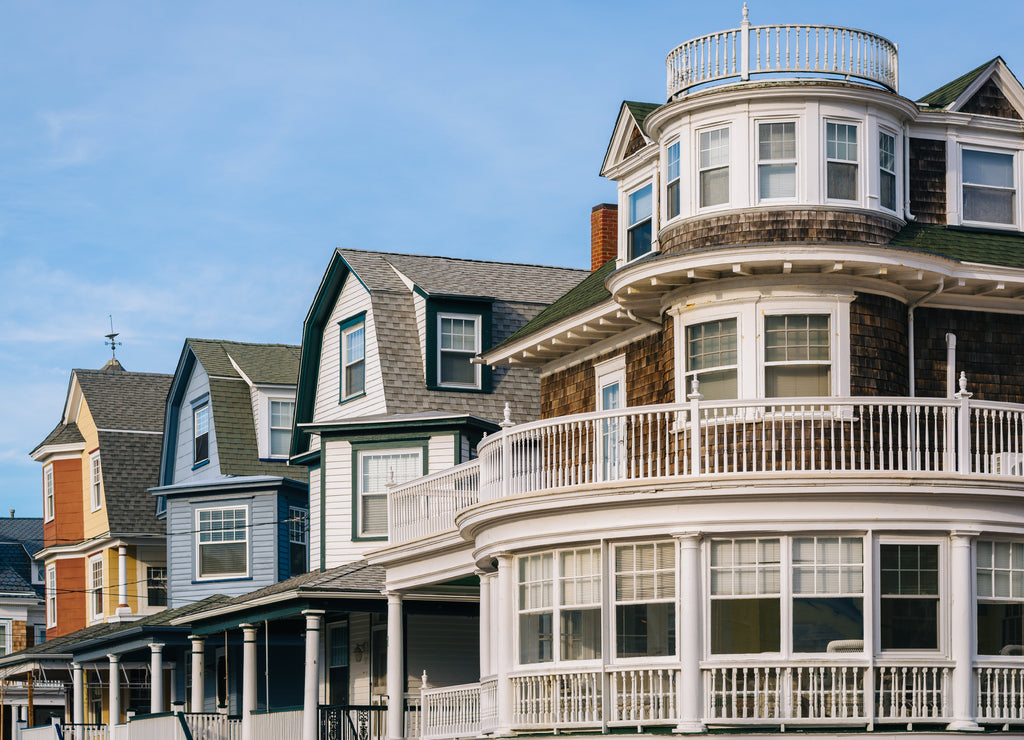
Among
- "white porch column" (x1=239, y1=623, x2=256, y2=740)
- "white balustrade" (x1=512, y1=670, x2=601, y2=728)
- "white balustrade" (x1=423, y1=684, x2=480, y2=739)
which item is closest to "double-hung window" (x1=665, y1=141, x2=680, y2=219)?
"white balustrade" (x1=512, y1=670, x2=601, y2=728)

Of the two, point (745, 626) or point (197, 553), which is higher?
point (197, 553)

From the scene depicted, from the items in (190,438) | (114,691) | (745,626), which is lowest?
(114,691)

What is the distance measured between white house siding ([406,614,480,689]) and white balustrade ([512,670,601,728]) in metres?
9.43

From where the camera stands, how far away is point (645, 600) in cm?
2423

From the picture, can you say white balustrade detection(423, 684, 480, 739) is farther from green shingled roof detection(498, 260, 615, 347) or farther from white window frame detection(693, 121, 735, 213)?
white window frame detection(693, 121, 735, 213)

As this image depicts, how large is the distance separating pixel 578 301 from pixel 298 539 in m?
14.2

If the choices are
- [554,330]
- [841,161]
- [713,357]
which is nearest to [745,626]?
[713,357]

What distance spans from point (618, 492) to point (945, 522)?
4474 millimetres

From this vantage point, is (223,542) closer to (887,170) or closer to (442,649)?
(442,649)

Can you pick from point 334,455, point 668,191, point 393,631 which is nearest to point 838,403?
point 668,191

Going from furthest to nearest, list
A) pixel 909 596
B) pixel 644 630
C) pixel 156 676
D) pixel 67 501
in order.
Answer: pixel 67 501 < pixel 156 676 < pixel 644 630 < pixel 909 596

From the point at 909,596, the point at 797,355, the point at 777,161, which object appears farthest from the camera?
the point at 777,161

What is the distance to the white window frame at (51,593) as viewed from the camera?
5278 cm

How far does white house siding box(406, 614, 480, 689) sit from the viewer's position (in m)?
34.9
